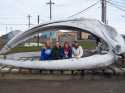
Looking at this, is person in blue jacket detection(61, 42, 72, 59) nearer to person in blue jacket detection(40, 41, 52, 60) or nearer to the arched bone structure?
person in blue jacket detection(40, 41, 52, 60)

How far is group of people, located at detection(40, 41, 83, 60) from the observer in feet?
52.0

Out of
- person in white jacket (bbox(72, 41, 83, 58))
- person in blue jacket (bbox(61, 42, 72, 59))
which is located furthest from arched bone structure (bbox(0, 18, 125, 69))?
person in blue jacket (bbox(61, 42, 72, 59))

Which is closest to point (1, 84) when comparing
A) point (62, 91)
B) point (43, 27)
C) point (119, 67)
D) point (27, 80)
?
point (27, 80)

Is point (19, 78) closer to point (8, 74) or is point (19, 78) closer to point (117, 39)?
point (8, 74)

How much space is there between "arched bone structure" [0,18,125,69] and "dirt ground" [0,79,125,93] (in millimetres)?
994

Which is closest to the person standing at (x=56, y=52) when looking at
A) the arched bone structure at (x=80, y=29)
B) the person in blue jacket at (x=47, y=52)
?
the person in blue jacket at (x=47, y=52)

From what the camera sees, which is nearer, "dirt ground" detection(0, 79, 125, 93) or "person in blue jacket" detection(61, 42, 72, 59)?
"dirt ground" detection(0, 79, 125, 93)

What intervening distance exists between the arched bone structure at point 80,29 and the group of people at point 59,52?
2.73 feet

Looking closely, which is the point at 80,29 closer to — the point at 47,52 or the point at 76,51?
the point at 76,51

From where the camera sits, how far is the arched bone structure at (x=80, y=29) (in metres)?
14.8

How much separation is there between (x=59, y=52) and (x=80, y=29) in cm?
146

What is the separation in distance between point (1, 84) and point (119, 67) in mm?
5306

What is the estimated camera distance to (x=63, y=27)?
668 inches

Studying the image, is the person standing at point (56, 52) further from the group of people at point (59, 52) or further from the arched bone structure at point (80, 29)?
the arched bone structure at point (80, 29)
